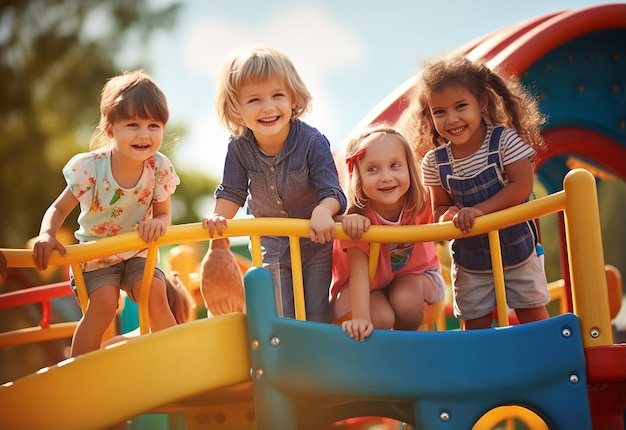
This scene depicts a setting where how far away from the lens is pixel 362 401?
8.04ft

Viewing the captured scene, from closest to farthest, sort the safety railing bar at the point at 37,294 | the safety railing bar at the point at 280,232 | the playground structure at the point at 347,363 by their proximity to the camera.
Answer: the playground structure at the point at 347,363 → the safety railing bar at the point at 280,232 → the safety railing bar at the point at 37,294

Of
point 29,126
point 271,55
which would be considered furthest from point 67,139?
point 271,55

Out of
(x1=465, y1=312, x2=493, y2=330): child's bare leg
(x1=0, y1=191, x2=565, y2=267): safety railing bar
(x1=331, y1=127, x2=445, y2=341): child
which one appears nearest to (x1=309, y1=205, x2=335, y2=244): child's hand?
(x1=0, y1=191, x2=565, y2=267): safety railing bar

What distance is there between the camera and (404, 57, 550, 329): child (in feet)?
8.85

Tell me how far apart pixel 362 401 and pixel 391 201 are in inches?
25.4

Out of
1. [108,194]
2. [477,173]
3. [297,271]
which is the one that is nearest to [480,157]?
[477,173]

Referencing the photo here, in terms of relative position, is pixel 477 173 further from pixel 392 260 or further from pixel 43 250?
pixel 43 250

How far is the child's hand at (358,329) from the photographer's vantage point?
222 centimetres

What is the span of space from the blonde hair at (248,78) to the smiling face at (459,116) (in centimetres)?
45

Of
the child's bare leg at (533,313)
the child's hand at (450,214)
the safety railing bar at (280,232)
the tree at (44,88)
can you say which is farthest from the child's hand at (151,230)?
the tree at (44,88)

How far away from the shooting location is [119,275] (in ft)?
8.82

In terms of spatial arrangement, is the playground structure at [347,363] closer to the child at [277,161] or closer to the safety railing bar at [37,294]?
the child at [277,161]

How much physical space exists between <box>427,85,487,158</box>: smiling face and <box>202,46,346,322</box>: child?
40cm

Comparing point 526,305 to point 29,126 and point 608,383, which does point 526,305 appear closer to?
point 608,383
